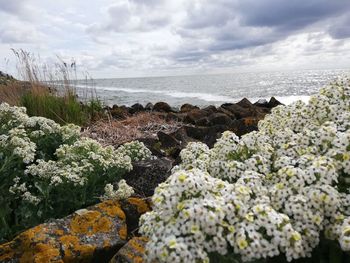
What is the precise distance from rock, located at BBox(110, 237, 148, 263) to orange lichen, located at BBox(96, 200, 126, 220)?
1.84 feet

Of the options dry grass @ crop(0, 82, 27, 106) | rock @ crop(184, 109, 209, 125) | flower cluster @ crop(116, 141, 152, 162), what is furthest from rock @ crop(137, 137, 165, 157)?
dry grass @ crop(0, 82, 27, 106)

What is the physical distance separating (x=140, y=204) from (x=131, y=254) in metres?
0.91

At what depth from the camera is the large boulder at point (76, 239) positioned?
342cm

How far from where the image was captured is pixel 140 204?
13.6 feet

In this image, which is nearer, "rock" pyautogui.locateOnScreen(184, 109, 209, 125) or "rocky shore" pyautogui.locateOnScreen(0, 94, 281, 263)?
"rocky shore" pyautogui.locateOnScreen(0, 94, 281, 263)

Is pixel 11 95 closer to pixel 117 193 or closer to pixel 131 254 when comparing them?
pixel 117 193

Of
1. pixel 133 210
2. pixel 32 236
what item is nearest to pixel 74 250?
pixel 32 236

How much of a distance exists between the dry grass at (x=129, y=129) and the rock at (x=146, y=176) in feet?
8.94

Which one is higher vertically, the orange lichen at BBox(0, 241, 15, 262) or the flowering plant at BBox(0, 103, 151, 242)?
the flowering plant at BBox(0, 103, 151, 242)

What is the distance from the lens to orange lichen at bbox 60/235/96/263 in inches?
135

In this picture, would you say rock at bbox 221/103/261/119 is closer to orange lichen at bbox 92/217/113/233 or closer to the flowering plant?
the flowering plant

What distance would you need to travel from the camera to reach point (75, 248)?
138 inches

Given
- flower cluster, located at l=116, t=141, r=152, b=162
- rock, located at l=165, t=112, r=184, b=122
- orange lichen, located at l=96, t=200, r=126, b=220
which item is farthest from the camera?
rock, located at l=165, t=112, r=184, b=122

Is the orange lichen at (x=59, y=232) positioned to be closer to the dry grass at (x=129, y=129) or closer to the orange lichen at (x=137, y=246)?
the orange lichen at (x=137, y=246)
